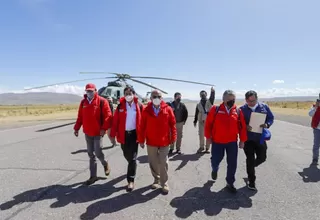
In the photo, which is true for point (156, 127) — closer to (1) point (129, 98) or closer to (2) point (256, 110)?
(1) point (129, 98)

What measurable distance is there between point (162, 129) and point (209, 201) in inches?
59.3

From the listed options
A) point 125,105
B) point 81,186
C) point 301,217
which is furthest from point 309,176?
point 81,186

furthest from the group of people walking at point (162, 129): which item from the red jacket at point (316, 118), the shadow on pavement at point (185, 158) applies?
the red jacket at point (316, 118)

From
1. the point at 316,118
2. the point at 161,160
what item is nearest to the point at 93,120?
the point at 161,160

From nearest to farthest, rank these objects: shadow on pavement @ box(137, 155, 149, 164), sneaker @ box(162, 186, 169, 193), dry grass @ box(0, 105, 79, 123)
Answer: sneaker @ box(162, 186, 169, 193) < shadow on pavement @ box(137, 155, 149, 164) < dry grass @ box(0, 105, 79, 123)

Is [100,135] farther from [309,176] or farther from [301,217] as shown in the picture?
[309,176]

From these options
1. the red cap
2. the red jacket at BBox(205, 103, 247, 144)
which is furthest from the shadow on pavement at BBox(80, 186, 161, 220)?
the red cap

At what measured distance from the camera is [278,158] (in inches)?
299

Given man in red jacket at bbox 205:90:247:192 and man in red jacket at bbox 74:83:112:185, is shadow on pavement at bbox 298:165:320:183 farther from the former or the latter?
man in red jacket at bbox 74:83:112:185

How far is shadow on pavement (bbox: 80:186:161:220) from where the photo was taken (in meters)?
3.90

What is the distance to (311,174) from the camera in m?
5.97

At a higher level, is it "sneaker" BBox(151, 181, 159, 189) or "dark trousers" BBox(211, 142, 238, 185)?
"dark trousers" BBox(211, 142, 238, 185)

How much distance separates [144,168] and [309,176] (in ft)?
12.6

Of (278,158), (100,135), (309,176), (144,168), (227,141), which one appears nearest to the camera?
(227,141)
